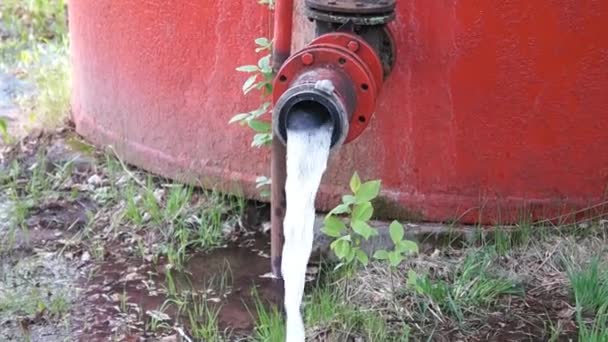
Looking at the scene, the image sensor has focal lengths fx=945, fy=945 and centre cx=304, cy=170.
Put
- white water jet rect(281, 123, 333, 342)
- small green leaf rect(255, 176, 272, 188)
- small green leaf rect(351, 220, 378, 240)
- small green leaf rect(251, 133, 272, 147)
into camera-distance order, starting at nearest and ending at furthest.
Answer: white water jet rect(281, 123, 333, 342)
small green leaf rect(351, 220, 378, 240)
small green leaf rect(251, 133, 272, 147)
small green leaf rect(255, 176, 272, 188)

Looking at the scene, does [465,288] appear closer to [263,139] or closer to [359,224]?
[359,224]

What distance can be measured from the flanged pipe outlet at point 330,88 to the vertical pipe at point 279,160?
0.87 ft

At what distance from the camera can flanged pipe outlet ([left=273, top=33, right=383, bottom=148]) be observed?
6.87 ft

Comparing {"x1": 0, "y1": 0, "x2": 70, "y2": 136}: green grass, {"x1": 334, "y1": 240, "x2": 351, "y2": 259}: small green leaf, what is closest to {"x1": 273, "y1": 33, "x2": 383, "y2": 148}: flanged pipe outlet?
{"x1": 334, "y1": 240, "x2": 351, "y2": 259}: small green leaf

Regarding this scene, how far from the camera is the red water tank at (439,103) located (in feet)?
8.70

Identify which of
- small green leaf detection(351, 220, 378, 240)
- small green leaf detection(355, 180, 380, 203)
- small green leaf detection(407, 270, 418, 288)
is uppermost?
small green leaf detection(355, 180, 380, 203)

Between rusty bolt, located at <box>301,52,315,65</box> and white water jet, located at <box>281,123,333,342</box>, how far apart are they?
6.8 inches

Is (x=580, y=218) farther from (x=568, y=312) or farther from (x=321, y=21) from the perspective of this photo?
(x=321, y=21)

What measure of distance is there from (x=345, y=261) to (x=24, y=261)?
101 cm

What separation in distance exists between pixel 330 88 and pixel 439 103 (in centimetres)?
74

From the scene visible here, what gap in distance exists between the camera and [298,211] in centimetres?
230

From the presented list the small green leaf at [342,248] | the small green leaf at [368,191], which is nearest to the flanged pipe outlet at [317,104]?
the small green leaf at [368,191]

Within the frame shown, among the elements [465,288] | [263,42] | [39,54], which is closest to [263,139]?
[263,42]

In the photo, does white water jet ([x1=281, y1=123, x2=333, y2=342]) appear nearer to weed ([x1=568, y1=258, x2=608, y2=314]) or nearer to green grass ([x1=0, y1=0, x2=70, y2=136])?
weed ([x1=568, y1=258, x2=608, y2=314])
